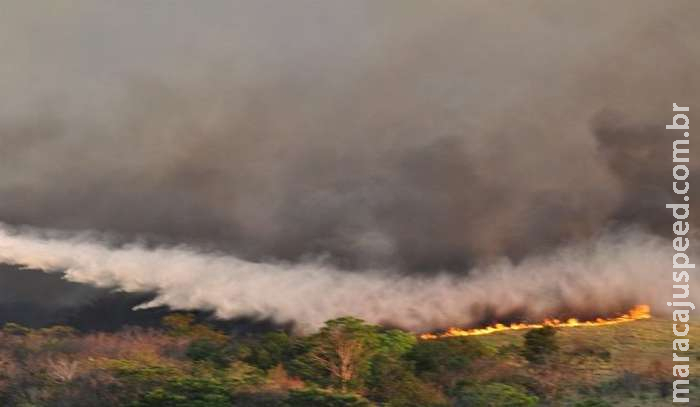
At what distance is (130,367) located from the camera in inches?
1668

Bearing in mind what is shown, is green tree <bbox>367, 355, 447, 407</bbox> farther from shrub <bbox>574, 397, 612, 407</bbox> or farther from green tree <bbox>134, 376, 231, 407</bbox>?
green tree <bbox>134, 376, 231, 407</bbox>

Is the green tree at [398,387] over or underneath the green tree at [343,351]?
underneath

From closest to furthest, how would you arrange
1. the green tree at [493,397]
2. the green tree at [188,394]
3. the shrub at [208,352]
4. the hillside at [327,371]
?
the green tree at [188,394] → the green tree at [493,397] → the hillside at [327,371] → the shrub at [208,352]

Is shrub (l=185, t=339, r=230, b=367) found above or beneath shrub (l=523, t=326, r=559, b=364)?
beneath

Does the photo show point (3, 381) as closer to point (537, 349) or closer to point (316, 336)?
point (316, 336)

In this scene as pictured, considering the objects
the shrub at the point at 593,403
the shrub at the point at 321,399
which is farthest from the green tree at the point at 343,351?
the shrub at the point at 593,403

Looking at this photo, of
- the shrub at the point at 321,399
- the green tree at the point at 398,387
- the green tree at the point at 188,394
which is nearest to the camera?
the shrub at the point at 321,399

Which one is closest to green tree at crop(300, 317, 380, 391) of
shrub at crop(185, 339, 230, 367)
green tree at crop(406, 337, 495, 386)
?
green tree at crop(406, 337, 495, 386)

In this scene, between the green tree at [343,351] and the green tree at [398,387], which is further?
the green tree at [343,351]

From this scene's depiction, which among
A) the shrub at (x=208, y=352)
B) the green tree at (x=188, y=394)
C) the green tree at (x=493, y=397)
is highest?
the shrub at (x=208, y=352)

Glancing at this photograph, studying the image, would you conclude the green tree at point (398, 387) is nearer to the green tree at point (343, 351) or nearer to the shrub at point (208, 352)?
the green tree at point (343, 351)

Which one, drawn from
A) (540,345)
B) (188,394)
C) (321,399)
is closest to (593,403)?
(540,345)

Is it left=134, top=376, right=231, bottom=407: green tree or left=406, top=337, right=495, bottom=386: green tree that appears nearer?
left=134, top=376, right=231, bottom=407: green tree

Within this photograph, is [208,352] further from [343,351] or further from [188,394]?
[188,394]
